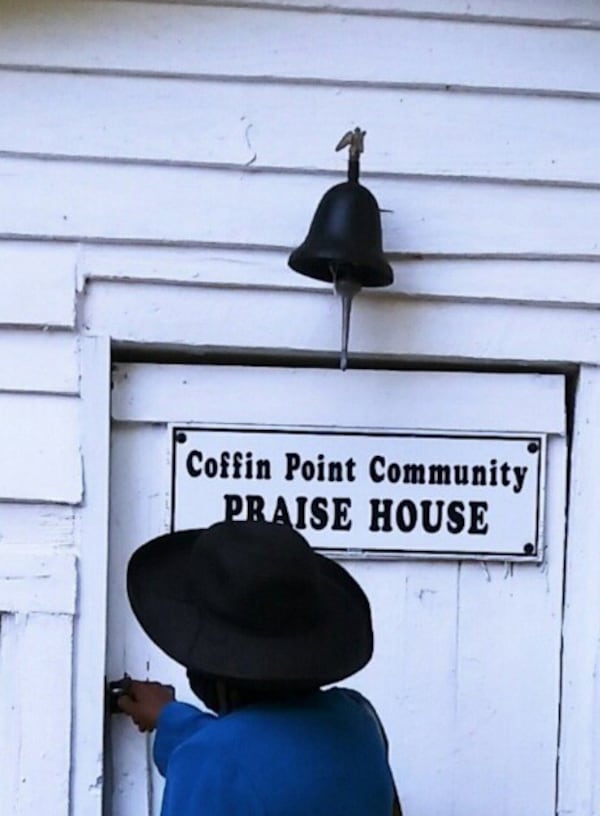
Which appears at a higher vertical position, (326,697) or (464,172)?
(464,172)

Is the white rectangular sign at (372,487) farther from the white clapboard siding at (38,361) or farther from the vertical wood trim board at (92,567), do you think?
the white clapboard siding at (38,361)

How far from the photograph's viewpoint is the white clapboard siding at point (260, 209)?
105 inches

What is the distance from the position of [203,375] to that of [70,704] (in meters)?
0.77

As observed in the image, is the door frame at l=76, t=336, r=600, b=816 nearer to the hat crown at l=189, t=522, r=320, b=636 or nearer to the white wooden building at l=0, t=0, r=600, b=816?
the white wooden building at l=0, t=0, r=600, b=816

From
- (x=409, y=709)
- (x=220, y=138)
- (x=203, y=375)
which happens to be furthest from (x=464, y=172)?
(x=409, y=709)

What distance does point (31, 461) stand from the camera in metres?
2.69

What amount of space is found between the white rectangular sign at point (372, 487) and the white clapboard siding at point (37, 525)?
9.2 inches

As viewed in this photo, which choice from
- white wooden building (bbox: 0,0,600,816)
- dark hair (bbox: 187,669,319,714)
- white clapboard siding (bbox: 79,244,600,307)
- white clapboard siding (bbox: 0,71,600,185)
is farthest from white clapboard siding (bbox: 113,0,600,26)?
dark hair (bbox: 187,669,319,714)

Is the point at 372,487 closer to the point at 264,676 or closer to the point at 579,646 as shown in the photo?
the point at 579,646

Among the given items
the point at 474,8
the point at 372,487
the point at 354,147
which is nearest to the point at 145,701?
the point at 372,487

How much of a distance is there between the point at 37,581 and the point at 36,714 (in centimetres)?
29

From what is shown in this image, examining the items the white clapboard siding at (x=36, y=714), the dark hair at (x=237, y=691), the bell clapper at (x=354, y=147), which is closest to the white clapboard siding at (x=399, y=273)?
the bell clapper at (x=354, y=147)

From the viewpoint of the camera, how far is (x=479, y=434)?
9.07ft

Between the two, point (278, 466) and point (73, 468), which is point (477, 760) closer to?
point (278, 466)
